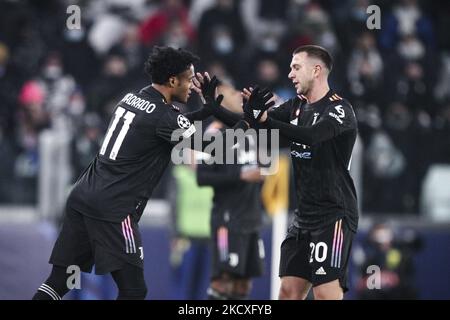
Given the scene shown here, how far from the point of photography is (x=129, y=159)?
297 inches

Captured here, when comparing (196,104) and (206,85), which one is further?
(196,104)

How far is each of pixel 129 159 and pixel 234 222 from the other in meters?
2.22

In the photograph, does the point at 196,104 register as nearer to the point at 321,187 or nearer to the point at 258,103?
the point at 321,187

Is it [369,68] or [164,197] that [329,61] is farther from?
[369,68]

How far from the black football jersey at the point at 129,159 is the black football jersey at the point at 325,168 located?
0.81 meters

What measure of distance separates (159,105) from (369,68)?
23.2 feet

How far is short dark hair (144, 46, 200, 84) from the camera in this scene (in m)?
7.64

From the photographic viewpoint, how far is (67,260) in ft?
24.7

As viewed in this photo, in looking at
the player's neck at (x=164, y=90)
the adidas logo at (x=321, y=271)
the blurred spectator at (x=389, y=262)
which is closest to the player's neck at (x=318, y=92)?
the player's neck at (x=164, y=90)

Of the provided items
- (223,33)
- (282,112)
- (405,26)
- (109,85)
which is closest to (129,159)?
(282,112)

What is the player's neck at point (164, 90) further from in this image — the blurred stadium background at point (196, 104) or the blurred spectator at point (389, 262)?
the blurred spectator at point (389, 262)
